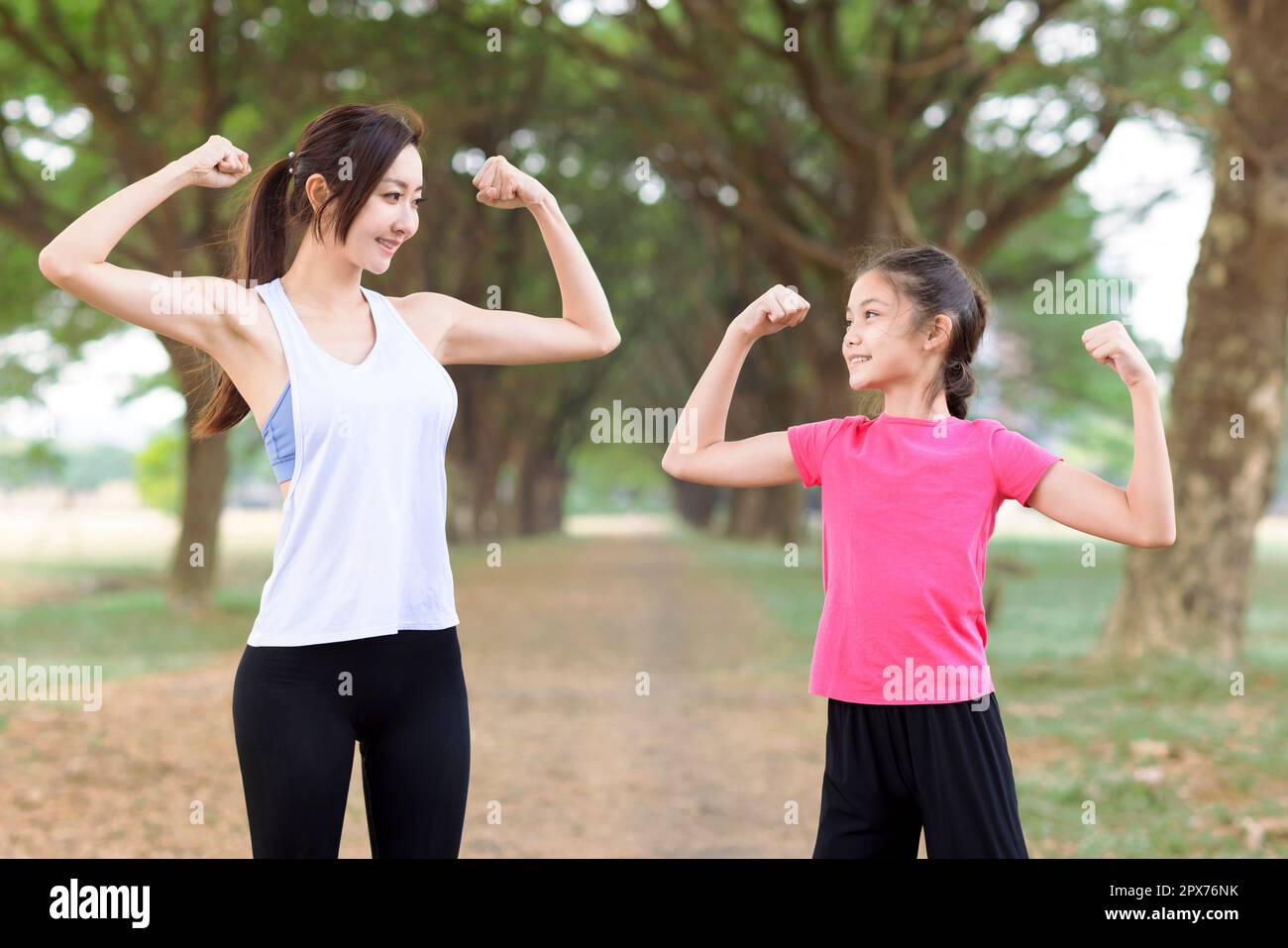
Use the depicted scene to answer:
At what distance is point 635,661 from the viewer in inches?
552

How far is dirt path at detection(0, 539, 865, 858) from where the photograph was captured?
6.87m

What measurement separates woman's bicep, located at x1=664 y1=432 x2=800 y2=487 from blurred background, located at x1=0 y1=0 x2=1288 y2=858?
0.36 m

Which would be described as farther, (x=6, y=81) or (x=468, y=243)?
(x=468, y=243)

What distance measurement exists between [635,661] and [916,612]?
1123cm

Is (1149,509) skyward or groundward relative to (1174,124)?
groundward

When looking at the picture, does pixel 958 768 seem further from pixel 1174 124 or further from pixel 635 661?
pixel 1174 124

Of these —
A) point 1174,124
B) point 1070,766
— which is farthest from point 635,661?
point 1174,124

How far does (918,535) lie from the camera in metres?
2.97

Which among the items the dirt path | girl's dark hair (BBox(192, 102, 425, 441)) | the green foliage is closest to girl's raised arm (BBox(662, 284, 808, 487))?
girl's dark hair (BBox(192, 102, 425, 441))

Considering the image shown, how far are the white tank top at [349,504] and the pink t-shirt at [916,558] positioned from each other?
0.91 meters

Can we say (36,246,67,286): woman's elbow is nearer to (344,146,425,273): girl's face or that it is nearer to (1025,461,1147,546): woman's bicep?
(344,146,425,273): girl's face

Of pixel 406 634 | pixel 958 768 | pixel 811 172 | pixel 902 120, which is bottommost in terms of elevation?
pixel 958 768
